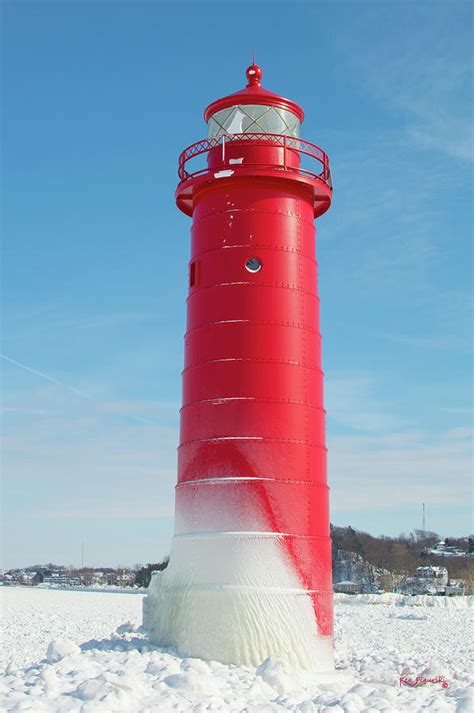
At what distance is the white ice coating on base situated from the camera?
13.6m

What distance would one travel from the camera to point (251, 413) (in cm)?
1462

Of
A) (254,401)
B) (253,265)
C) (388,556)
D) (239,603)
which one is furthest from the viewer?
(388,556)

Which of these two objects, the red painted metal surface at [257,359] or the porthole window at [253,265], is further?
the porthole window at [253,265]

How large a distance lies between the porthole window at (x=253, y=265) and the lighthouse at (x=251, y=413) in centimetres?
6

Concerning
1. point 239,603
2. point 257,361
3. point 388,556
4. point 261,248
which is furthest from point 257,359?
point 388,556

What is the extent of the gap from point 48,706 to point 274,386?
700 cm

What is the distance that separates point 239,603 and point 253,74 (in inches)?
401

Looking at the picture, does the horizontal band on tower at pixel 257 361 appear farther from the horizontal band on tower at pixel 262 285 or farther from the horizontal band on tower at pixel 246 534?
the horizontal band on tower at pixel 246 534

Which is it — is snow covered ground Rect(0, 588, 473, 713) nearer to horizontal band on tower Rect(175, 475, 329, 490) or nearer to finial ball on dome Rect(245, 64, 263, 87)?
horizontal band on tower Rect(175, 475, 329, 490)

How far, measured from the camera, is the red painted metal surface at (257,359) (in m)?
14.5

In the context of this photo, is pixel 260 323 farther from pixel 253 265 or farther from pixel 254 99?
pixel 254 99

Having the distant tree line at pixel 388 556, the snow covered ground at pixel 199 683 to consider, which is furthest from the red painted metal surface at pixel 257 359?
the distant tree line at pixel 388 556

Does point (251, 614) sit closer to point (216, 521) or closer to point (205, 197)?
point (216, 521)

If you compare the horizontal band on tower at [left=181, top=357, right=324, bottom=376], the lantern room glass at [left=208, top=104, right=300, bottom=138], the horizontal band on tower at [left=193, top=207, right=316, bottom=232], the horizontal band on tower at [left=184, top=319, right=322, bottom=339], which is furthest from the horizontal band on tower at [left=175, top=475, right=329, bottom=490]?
the lantern room glass at [left=208, top=104, right=300, bottom=138]
